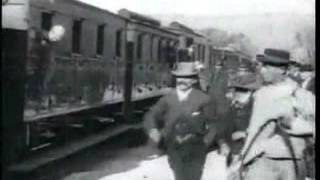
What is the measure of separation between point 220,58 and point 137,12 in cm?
46

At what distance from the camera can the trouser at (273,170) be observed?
333 cm

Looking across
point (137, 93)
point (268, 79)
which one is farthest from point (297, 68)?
point (137, 93)

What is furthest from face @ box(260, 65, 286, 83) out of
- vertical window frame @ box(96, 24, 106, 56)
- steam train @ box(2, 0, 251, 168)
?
vertical window frame @ box(96, 24, 106, 56)

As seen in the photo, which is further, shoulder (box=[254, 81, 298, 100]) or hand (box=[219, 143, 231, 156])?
hand (box=[219, 143, 231, 156])

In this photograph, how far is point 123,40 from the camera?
407 cm

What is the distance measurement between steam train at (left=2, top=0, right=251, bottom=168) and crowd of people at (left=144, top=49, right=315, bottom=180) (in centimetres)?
9

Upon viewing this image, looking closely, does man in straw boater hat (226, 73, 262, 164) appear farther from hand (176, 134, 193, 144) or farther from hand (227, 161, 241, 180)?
hand (176, 134, 193, 144)

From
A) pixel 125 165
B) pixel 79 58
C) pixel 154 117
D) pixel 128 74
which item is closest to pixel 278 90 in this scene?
pixel 154 117

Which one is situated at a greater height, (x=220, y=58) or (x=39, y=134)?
(x=220, y=58)

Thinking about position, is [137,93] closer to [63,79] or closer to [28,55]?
[63,79]

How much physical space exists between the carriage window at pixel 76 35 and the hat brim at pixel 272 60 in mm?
1002

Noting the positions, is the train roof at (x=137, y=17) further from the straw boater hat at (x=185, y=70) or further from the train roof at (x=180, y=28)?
the straw boater hat at (x=185, y=70)

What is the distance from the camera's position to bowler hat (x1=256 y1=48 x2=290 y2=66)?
332cm
